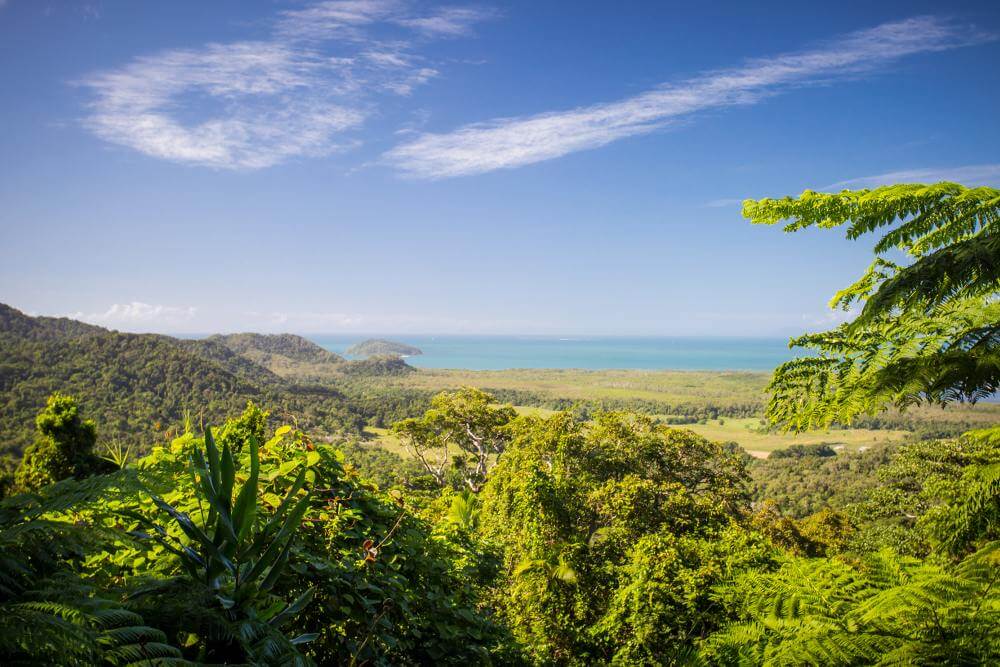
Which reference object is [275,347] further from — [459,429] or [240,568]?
[240,568]

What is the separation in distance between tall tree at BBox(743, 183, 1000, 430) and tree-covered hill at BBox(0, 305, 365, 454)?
42235 millimetres

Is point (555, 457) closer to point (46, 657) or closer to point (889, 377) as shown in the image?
point (889, 377)

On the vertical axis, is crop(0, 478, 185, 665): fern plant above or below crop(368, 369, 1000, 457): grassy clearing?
above

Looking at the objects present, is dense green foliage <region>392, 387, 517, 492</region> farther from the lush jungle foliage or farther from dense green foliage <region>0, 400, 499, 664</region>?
dense green foliage <region>0, 400, 499, 664</region>

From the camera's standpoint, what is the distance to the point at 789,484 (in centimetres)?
3569

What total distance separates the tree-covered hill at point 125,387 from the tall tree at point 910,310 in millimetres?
42235

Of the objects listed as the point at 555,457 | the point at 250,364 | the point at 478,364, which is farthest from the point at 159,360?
the point at 478,364

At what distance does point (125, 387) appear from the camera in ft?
163

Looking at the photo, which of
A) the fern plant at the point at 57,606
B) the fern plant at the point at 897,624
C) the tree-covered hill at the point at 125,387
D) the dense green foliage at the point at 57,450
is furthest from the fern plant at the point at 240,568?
the tree-covered hill at the point at 125,387

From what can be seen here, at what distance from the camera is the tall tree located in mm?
1940

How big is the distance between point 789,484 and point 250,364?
102552 millimetres

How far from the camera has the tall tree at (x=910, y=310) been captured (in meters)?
1.94

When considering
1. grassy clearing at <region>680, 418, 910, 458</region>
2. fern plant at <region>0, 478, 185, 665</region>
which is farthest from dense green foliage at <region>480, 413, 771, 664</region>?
grassy clearing at <region>680, 418, 910, 458</region>

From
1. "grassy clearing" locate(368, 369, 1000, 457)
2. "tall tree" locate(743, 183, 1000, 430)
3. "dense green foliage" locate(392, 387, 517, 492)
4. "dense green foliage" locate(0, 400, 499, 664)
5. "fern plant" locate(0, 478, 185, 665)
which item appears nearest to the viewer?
"fern plant" locate(0, 478, 185, 665)
